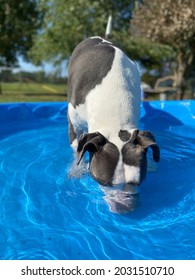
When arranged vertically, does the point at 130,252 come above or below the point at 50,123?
above

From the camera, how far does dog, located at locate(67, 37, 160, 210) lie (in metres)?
3.08

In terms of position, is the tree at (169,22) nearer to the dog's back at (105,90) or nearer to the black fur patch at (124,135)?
the dog's back at (105,90)

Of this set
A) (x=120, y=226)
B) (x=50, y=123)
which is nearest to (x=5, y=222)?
(x=120, y=226)

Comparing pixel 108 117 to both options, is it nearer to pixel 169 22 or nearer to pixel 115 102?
pixel 115 102

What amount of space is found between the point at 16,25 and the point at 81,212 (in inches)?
592

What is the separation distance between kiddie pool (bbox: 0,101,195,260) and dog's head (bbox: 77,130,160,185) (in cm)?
38

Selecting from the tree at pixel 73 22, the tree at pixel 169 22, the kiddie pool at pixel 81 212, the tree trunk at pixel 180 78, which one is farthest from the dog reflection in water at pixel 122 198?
the tree at pixel 73 22

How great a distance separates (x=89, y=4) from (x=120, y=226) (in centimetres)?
1095

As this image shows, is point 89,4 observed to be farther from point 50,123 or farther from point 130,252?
point 130,252

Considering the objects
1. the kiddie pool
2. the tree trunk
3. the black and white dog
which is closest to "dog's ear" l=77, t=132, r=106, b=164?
the black and white dog

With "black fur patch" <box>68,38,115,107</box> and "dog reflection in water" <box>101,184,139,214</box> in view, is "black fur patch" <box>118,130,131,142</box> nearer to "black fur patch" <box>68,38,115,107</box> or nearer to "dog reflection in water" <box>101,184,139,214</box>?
"dog reflection in water" <box>101,184,139,214</box>

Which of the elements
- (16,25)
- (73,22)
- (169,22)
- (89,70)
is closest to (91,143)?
(89,70)
